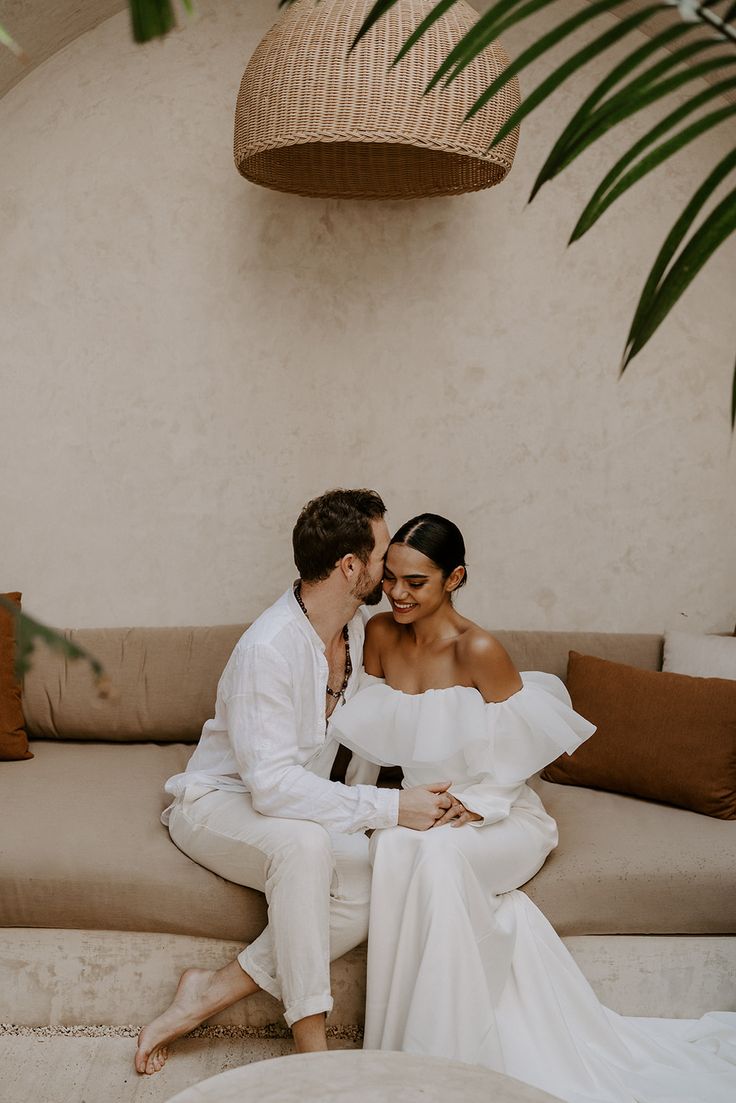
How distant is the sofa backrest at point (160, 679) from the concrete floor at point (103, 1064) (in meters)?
0.96

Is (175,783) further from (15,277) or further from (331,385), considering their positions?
(15,277)

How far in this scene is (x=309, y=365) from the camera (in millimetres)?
3533

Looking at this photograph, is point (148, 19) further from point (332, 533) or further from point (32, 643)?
point (332, 533)

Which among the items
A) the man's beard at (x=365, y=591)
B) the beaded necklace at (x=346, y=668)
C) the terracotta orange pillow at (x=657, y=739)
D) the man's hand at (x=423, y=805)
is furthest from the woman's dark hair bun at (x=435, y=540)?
the terracotta orange pillow at (x=657, y=739)

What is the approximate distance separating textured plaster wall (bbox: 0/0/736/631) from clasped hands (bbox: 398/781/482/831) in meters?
1.21

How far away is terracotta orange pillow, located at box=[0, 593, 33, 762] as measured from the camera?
308 cm

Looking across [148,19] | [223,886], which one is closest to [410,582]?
[223,886]

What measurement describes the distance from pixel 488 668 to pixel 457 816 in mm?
392

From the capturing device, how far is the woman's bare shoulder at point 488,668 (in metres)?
2.64

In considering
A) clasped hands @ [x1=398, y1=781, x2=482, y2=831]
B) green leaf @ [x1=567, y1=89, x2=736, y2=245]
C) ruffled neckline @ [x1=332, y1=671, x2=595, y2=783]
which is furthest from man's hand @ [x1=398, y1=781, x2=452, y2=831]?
Answer: green leaf @ [x1=567, y1=89, x2=736, y2=245]

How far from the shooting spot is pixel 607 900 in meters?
2.46

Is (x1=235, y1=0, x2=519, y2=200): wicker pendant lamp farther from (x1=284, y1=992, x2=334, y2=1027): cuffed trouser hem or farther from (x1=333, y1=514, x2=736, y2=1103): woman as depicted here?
(x1=284, y1=992, x2=334, y2=1027): cuffed trouser hem

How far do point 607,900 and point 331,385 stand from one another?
1.87 metres

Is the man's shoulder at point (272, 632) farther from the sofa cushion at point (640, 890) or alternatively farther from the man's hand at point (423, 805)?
the sofa cushion at point (640, 890)
